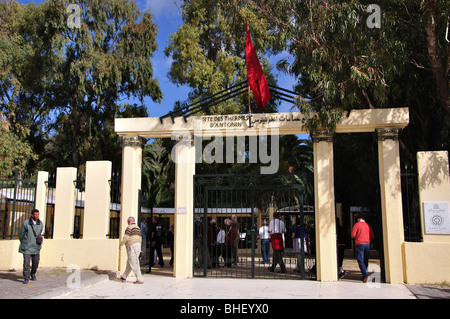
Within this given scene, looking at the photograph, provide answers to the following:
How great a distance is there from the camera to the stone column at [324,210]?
422 inches

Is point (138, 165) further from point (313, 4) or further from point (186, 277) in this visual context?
point (313, 4)

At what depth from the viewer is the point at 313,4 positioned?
10.6m

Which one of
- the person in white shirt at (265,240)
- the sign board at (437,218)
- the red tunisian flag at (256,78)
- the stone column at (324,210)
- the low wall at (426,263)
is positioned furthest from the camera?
the person in white shirt at (265,240)

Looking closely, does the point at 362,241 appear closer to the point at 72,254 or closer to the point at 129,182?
the point at 129,182

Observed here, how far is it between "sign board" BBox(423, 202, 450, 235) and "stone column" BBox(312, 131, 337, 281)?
220 centimetres

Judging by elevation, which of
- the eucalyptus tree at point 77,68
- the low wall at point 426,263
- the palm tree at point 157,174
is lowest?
the low wall at point 426,263

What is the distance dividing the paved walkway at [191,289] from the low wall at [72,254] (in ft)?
1.89

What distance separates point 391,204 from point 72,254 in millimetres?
8870

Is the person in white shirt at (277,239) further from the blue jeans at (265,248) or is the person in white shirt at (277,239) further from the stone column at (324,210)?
the stone column at (324,210)

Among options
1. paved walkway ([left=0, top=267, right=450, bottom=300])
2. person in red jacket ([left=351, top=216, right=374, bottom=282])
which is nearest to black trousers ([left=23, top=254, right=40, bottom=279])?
paved walkway ([left=0, top=267, right=450, bottom=300])

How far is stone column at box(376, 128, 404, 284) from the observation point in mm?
10359

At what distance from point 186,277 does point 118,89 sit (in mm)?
16779

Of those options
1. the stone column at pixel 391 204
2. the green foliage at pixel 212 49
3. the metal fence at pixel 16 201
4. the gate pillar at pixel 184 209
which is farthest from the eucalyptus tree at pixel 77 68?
the stone column at pixel 391 204
